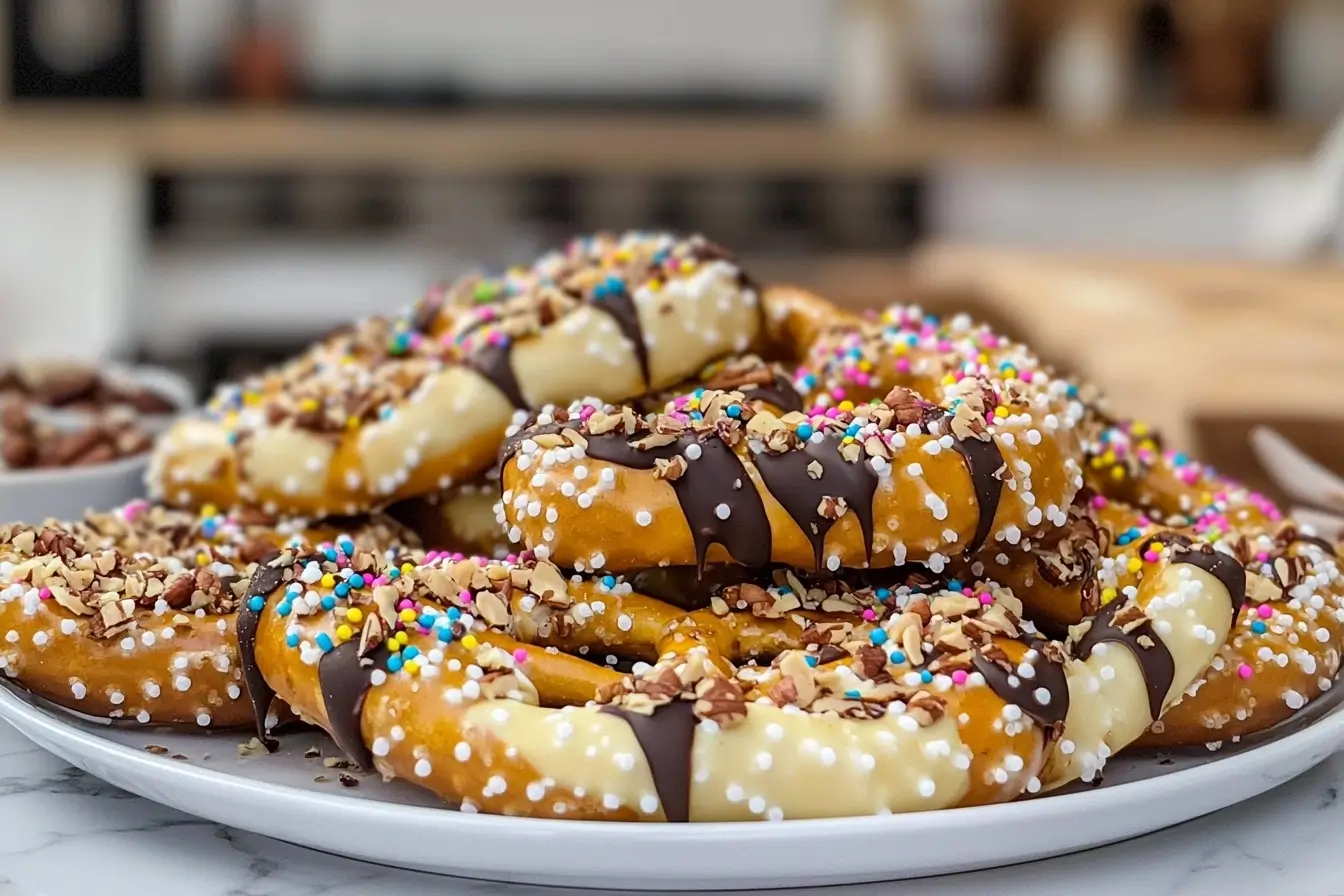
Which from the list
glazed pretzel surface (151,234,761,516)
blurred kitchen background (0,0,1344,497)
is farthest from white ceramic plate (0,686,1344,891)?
blurred kitchen background (0,0,1344,497)

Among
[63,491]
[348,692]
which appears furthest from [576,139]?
[348,692]

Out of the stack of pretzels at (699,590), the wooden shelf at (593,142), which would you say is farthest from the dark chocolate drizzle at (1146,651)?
the wooden shelf at (593,142)

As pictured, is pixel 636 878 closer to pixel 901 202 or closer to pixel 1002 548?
pixel 1002 548

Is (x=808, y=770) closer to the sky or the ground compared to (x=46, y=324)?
closer to the sky

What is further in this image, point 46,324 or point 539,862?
point 46,324

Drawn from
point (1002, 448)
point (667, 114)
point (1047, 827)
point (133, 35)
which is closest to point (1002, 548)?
point (1002, 448)

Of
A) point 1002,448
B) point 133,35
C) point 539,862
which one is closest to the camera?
point 539,862

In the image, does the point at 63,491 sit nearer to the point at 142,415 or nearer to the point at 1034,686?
the point at 142,415

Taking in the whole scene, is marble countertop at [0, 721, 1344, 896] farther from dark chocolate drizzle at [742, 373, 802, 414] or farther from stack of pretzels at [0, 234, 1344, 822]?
dark chocolate drizzle at [742, 373, 802, 414]

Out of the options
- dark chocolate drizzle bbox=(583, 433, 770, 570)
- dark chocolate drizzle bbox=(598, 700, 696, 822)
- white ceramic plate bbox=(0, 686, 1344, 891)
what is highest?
dark chocolate drizzle bbox=(583, 433, 770, 570)
